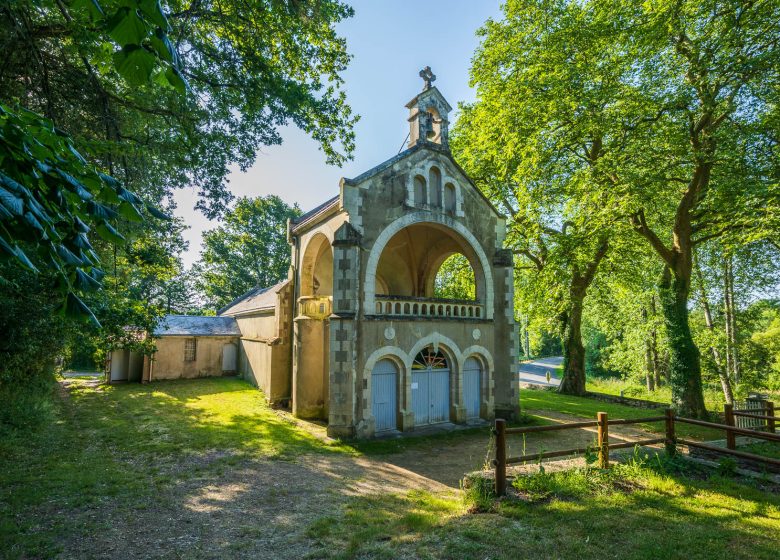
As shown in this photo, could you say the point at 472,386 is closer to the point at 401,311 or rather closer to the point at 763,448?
the point at 401,311

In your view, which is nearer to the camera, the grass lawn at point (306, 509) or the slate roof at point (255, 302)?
the grass lawn at point (306, 509)

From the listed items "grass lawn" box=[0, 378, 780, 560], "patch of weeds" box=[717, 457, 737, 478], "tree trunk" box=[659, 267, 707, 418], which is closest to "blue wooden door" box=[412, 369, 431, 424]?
"grass lawn" box=[0, 378, 780, 560]

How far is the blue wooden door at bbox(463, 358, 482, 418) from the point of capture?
46.9 feet

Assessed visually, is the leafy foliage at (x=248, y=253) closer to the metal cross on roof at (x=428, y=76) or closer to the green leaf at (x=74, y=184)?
the metal cross on roof at (x=428, y=76)

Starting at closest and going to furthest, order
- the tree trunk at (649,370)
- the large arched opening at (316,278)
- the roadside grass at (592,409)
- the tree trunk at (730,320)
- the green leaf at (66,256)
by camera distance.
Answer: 1. the green leaf at (66,256)
2. the roadside grass at (592,409)
3. the large arched opening at (316,278)
4. the tree trunk at (730,320)
5. the tree trunk at (649,370)

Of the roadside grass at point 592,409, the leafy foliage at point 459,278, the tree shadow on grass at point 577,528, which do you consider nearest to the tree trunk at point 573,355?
the roadside grass at point 592,409

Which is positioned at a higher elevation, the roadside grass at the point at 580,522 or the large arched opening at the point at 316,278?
the large arched opening at the point at 316,278

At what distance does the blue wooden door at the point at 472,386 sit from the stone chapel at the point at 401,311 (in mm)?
38

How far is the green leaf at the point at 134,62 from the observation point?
6.71 ft

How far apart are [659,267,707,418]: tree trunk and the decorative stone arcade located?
6.84 m

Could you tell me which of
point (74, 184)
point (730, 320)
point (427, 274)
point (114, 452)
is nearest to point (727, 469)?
point (74, 184)

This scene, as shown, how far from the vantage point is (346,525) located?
638 centimetres

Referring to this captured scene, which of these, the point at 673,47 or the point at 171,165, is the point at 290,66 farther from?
the point at 673,47

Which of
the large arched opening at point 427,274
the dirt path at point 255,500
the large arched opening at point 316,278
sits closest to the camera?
the dirt path at point 255,500
